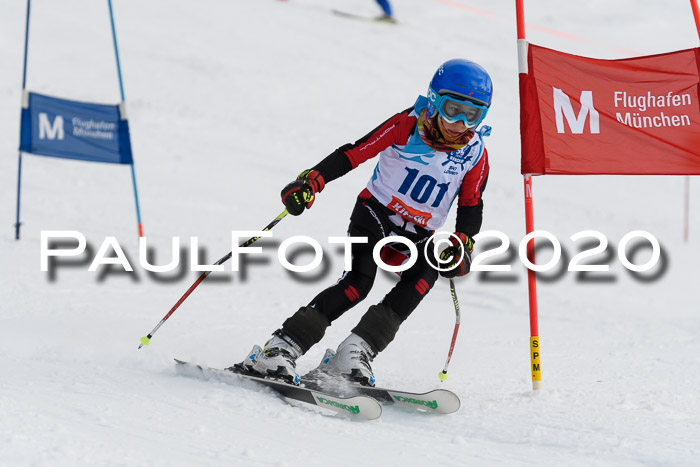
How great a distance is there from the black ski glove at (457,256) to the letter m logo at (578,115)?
827 mm

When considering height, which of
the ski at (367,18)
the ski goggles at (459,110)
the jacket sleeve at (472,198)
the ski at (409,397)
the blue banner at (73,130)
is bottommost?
the ski at (409,397)

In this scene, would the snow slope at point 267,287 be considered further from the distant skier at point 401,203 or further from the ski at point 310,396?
the distant skier at point 401,203

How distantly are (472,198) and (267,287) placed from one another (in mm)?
2888

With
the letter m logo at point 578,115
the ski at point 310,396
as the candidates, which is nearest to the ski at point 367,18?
the letter m logo at point 578,115

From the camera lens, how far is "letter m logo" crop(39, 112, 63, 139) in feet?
21.2

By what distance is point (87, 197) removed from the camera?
8203 millimetres

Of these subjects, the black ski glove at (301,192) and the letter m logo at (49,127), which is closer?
the black ski glove at (301,192)

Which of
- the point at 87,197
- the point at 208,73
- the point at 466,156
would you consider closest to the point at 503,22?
the point at 208,73

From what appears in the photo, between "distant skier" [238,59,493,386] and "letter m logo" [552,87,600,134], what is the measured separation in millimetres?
497

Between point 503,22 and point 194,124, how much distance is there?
40.0 ft

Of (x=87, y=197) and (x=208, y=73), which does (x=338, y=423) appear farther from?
(x=208, y=73)

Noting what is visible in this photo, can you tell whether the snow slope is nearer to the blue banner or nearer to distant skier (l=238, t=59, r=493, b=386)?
distant skier (l=238, t=59, r=493, b=386)

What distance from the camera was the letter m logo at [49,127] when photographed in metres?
6.46

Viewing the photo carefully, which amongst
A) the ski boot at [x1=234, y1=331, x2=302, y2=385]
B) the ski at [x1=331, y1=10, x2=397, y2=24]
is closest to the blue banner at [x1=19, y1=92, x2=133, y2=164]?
the ski boot at [x1=234, y1=331, x2=302, y2=385]
